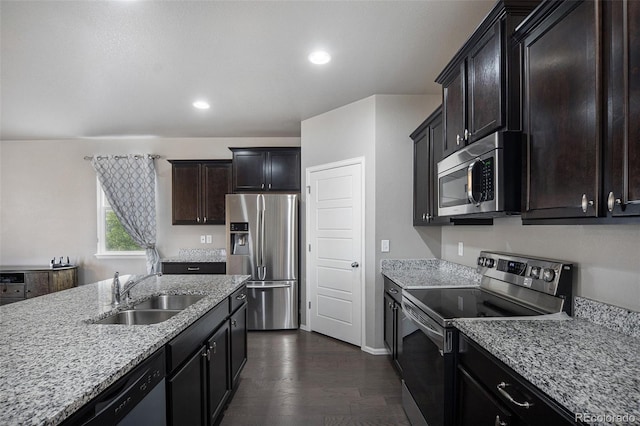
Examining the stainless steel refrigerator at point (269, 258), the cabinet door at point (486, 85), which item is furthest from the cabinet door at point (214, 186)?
the cabinet door at point (486, 85)

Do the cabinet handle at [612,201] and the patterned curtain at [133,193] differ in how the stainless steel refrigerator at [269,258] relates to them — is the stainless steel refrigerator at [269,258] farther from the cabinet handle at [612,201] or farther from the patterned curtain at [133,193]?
the cabinet handle at [612,201]

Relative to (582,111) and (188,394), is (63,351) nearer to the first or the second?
(188,394)

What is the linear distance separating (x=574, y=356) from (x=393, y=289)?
176 centimetres

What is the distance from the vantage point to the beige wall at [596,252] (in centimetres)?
131

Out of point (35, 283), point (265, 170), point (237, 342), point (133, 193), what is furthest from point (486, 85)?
point (35, 283)

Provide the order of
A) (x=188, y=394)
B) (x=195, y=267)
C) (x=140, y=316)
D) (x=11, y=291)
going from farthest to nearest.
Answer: (x=11, y=291) < (x=195, y=267) < (x=140, y=316) < (x=188, y=394)

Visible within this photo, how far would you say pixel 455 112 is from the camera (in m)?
2.01

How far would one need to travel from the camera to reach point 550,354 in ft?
3.52

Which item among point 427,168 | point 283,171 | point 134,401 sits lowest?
point 134,401

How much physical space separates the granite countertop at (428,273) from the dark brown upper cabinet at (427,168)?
1.45 ft

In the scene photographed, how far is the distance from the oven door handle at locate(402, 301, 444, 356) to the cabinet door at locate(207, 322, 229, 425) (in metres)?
1.27

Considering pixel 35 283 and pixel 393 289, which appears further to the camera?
pixel 35 283

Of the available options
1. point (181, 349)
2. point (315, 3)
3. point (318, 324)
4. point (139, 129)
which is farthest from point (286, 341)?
point (139, 129)

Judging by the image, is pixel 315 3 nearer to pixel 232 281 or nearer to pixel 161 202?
pixel 232 281
